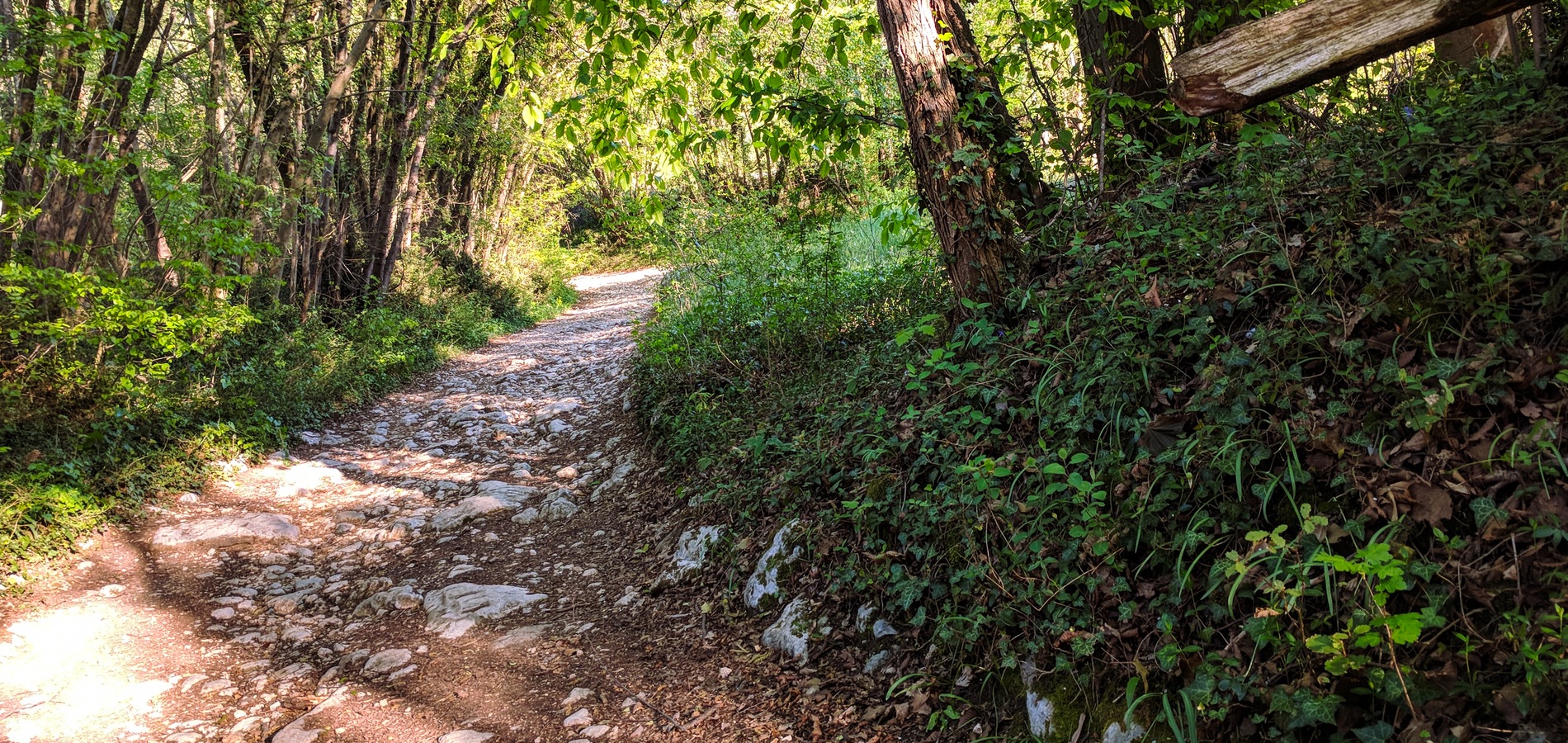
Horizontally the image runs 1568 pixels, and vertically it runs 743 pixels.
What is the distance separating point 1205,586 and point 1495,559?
0.68 metres

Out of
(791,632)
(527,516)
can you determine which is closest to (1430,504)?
(791,632)

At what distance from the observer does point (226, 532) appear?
537cm

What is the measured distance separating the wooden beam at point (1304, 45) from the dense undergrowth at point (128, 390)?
22.5ft

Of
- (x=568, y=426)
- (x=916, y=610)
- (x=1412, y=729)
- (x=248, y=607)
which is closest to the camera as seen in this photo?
(x=1412, y=729)

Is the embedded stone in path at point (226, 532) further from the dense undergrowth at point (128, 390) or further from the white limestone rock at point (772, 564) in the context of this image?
the white limestone rock at point (772, 564)

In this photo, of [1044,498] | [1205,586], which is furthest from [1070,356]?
[1205,586]

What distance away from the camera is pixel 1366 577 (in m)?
1.95

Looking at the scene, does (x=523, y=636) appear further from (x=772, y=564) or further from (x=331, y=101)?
(x=331, y=101)

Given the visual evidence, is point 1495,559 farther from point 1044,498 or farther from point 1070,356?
point 1070,356

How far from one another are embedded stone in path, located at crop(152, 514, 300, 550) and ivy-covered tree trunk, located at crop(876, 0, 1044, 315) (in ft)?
16.6

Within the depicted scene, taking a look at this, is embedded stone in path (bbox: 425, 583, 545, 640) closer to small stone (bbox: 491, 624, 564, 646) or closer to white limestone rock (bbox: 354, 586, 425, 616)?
white limestone rock (bbox: 354, 586, 425, 616)

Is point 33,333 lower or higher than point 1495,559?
higher

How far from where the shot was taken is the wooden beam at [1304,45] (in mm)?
2816

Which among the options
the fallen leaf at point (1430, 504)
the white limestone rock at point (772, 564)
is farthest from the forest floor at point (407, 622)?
the fallen leaf at point (1430, 504)
